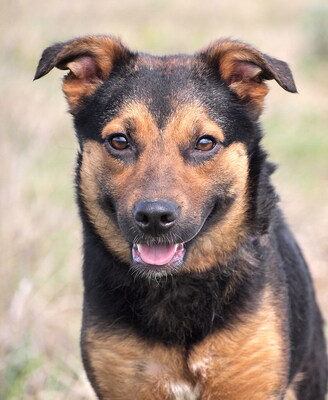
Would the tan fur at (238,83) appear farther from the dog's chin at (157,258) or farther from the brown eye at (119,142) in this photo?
the dog's chin at (157,258)

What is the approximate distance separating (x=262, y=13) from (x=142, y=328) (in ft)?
55.4

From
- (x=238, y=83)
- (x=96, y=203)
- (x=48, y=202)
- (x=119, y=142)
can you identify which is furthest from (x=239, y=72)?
(x=48, y=202)

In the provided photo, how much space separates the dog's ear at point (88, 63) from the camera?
4877mm

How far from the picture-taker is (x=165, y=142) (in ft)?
14.8

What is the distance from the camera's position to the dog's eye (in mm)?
4598

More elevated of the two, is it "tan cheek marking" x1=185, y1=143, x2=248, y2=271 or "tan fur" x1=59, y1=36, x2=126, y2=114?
"tan fur" x1=59, y1=36, x2=126, y2=114

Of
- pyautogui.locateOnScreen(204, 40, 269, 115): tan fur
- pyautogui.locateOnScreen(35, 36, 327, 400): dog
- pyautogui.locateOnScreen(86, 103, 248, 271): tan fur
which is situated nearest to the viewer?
pyautogui.locateOnScreen(86, 103, 248, 271): tan fur

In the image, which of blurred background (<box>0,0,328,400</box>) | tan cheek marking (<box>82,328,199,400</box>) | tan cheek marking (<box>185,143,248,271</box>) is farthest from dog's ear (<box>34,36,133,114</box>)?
blurred background (<box>0,0,328,400</box>)

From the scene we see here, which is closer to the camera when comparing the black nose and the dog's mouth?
the black nose

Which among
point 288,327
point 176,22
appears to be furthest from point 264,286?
point 176,22

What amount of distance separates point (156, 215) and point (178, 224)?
0.49 feet

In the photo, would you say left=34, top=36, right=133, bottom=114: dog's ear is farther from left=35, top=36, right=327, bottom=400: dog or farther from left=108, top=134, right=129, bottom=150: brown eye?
left=108, top=134, right=129, bottom=150: brown eye

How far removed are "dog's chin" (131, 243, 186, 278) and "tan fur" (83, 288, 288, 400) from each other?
385mm

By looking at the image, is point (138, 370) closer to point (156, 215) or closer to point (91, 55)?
point (156, 215)
